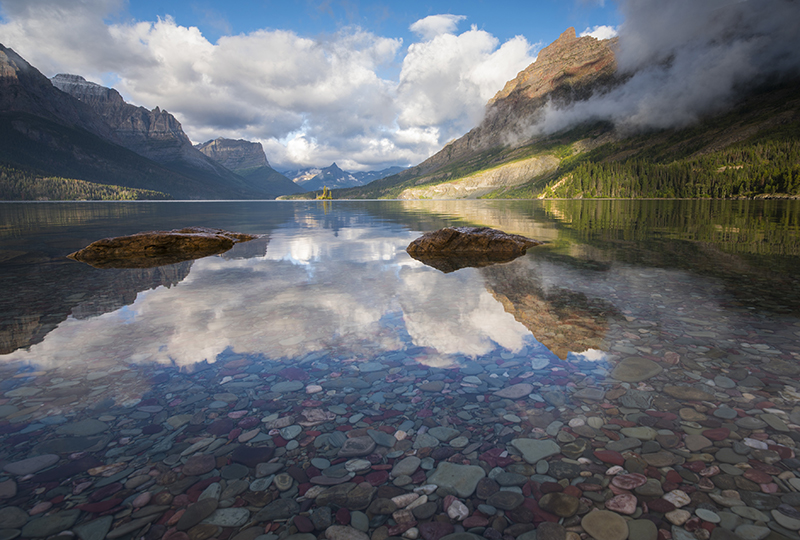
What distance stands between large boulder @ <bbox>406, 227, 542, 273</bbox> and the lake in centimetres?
904

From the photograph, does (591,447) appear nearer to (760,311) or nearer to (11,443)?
(11,443)

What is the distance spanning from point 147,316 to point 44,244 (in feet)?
77.6

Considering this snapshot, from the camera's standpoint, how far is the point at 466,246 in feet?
71.5

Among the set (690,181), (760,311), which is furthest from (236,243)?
(690,181)

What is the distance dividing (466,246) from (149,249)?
60.8 ft

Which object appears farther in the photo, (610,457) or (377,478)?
(610,457)

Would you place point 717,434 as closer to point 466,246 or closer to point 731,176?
point 466,246

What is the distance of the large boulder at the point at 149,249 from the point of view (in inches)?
728

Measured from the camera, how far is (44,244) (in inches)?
976

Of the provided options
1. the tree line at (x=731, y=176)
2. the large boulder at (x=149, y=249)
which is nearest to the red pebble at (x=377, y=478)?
the large boulder at (x=149, y=249)

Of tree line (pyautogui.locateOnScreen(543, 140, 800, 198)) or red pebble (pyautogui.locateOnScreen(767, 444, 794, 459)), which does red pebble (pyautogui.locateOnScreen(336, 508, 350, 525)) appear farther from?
tree line (pyautogui.locateOnScreen(543, 140, 800, 198))

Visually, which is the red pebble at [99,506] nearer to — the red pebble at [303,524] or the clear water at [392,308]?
the red pebble at [303,524]

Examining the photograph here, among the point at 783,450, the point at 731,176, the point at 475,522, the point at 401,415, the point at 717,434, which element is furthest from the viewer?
the point at 731,176

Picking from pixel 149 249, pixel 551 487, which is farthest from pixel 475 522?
pixel 149 249
